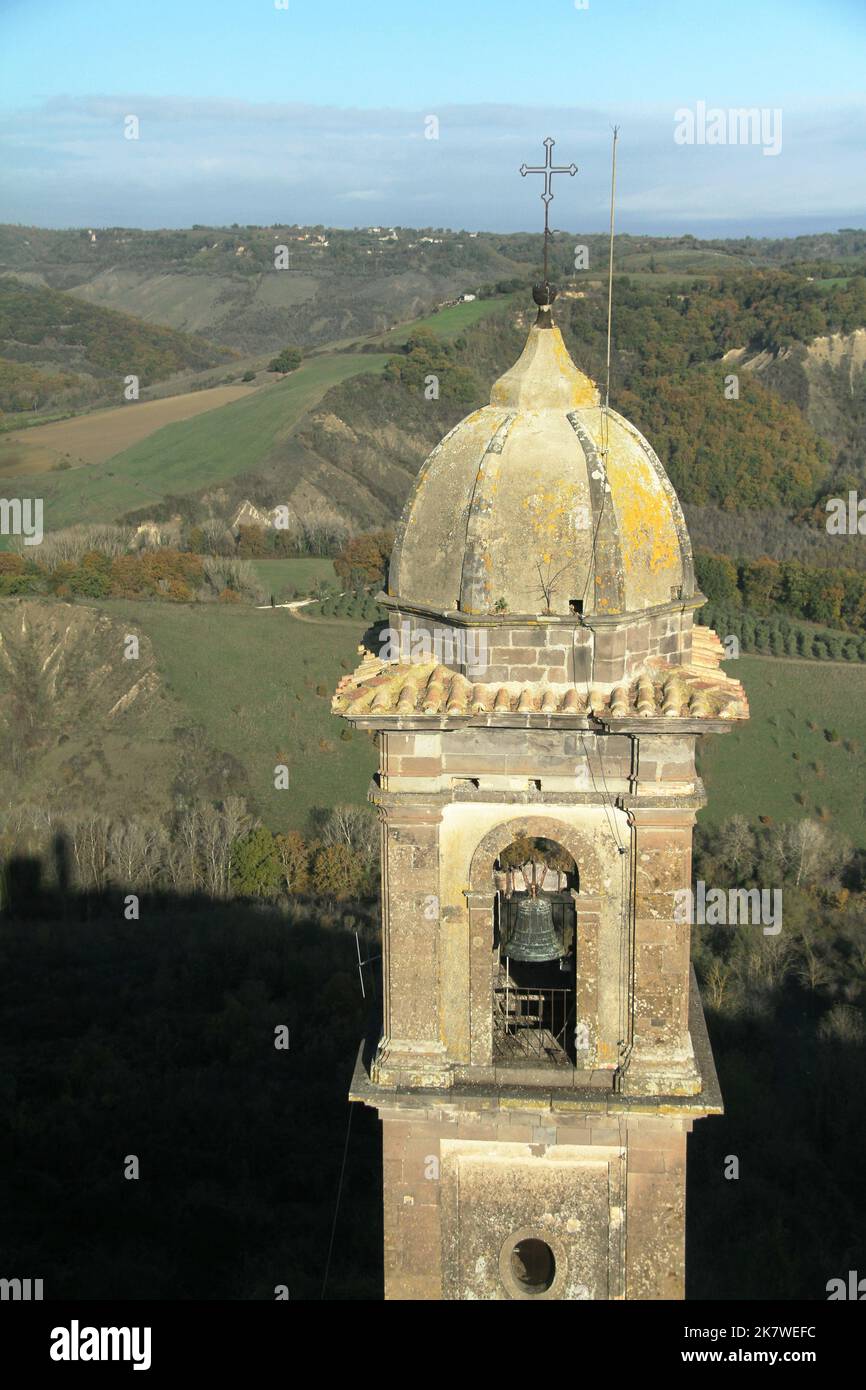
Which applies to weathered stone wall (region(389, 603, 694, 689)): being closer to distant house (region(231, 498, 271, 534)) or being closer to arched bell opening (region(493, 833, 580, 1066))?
arched bell opening (region(493, 833, 580, 1066))

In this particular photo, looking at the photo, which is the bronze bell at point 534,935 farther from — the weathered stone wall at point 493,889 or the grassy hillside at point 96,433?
the grassy hillside at point 96,433

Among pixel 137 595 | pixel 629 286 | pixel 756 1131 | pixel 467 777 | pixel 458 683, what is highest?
pixel 629 286

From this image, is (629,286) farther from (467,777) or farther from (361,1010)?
(467,777)

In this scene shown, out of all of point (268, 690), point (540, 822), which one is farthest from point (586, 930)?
point (268, 690)

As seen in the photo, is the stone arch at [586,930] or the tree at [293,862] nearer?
the stone arch at [586,930]

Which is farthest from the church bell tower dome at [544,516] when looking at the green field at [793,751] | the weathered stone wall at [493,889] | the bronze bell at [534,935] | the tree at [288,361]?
the tree at [288,361]

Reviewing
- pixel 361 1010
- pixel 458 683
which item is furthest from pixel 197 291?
pixel 458 683

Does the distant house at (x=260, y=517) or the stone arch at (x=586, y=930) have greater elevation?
the stone arch at (x=586, y=930)
